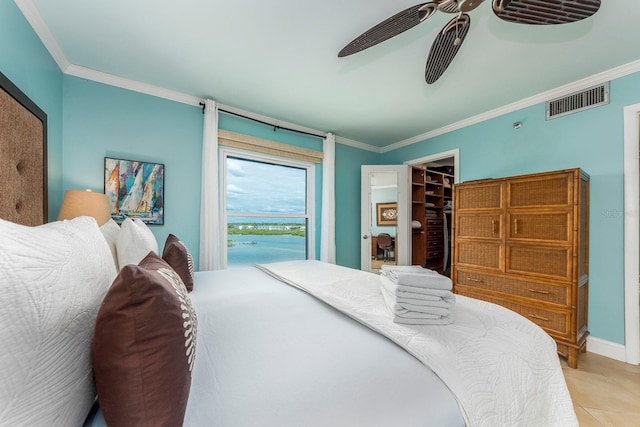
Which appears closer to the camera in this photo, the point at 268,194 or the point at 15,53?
the point at 15,53

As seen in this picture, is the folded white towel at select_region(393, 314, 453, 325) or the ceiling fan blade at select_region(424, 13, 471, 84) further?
the ceiling fan blade at select_region(424, 13, 471, 84)

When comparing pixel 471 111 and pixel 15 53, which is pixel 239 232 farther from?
pixel 471 111

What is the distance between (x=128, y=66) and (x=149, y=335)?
8.65 feet

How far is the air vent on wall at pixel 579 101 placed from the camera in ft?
7.53

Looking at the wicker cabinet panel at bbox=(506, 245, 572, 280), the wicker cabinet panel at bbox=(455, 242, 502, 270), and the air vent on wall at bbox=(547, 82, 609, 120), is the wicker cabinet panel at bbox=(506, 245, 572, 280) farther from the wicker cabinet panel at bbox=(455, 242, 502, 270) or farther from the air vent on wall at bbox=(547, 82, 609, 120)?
the air vent on wall at bbox=(547, 82, 609, 120)

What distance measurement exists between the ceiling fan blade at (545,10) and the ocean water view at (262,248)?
120 inches

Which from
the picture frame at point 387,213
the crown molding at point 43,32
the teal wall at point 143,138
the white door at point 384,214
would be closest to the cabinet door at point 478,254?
the white door at point 384,214

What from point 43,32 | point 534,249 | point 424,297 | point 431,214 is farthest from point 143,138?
point 431,214

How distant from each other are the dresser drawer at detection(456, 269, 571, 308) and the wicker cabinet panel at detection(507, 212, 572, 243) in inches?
15.7

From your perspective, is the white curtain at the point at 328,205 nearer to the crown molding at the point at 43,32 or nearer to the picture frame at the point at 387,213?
the picture frame at the point at 387,213

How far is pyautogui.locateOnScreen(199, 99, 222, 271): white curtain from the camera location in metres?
2.74

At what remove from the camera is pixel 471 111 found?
120 inches

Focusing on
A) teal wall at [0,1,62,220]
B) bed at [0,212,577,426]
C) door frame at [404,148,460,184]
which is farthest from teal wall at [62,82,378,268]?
door frame at [404,148,460,184]

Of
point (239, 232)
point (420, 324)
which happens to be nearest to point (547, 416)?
point (420, 324)
